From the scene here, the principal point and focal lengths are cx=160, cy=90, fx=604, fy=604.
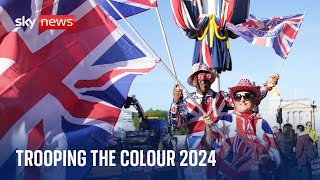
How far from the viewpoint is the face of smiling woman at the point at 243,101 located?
2992 millimetres

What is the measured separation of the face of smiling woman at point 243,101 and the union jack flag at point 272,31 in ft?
Result: 2.57

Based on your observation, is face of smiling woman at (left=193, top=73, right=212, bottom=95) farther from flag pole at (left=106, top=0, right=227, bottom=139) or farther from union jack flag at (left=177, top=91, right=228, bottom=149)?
flag pole at (left=106, top=0, right=227, bottom=139)

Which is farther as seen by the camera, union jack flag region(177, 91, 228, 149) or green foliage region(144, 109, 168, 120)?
green foliage region(144, 109, 168, 120)

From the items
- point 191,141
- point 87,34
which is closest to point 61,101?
point 87,34

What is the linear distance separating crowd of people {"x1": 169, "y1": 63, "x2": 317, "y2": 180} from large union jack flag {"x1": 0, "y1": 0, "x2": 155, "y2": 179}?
0.30 m

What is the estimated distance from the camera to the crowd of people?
112 inches

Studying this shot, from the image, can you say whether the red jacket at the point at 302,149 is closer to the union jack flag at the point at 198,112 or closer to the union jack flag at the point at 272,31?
the union jack flag at the point at 198,112

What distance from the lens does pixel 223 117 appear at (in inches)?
118

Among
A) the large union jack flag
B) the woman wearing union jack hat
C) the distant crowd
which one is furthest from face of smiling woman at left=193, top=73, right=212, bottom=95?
the distant crowd

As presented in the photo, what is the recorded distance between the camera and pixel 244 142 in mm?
2883

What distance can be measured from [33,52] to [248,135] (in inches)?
44.6

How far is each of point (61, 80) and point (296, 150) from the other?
49.6 inches

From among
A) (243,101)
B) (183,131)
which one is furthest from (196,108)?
(243,101)

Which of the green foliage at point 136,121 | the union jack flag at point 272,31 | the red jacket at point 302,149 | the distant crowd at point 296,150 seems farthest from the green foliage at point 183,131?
the union jack flag at point 272,31
